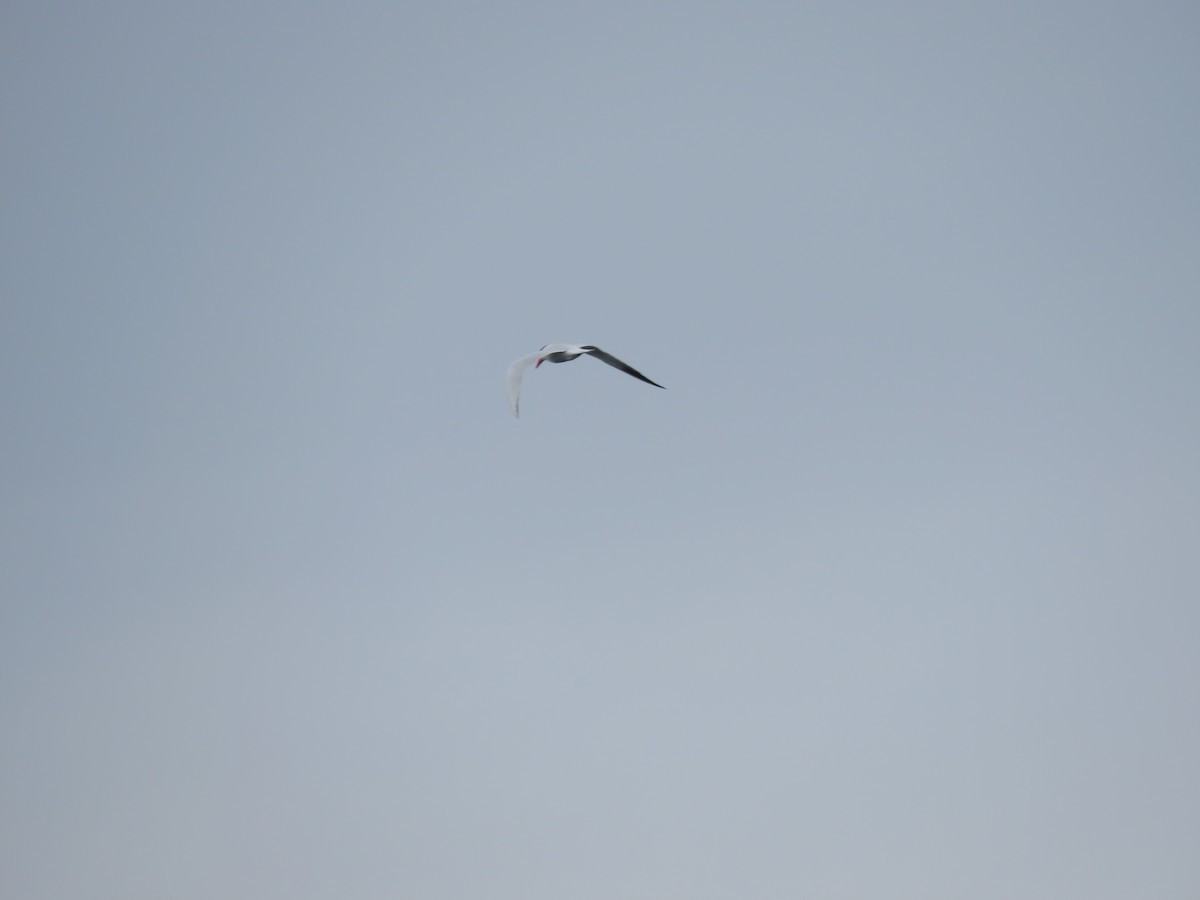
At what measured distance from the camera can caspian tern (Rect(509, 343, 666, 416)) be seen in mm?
16500

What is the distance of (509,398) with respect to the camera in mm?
16641

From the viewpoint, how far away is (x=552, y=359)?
56.0ft

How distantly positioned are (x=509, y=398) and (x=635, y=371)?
2538 mm

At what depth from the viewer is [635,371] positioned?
1644cm

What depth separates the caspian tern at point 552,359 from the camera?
16.5 metres
